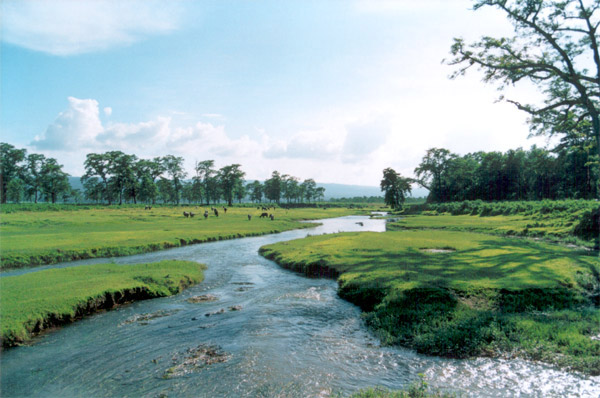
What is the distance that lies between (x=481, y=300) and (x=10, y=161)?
14016cm

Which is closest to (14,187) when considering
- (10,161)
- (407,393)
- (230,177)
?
(10,161)

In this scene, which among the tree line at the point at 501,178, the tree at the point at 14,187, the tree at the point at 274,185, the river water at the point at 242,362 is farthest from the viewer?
the tree at the point at 274,185

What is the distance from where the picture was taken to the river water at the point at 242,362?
29.3 ft

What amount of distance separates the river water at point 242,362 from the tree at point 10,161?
120537 millimetres

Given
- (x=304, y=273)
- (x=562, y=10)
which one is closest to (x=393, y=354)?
(x=304, y=273)

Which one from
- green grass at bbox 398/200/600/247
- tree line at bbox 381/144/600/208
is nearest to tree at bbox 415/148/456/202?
tree line at bbox 381/144/600/208

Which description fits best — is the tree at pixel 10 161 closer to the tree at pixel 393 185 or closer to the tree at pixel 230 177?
the tree at pixel 230 177

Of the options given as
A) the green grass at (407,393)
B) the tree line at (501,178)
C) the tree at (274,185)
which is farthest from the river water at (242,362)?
the tree at (274,185)

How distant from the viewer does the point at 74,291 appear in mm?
16062

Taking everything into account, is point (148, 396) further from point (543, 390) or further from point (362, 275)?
point (362, 275)

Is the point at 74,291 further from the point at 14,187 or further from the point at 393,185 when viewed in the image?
the point at 14,187

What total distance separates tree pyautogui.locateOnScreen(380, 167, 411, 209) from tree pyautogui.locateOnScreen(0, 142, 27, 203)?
399 feet

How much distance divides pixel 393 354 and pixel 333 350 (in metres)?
2.05

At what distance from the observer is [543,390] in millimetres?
8477
